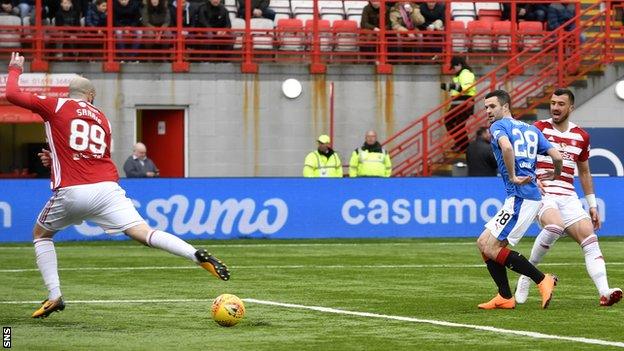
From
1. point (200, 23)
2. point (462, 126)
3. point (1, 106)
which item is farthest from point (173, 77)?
point (462, 126)

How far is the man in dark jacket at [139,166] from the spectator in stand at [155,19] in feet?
14.5

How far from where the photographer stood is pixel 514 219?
1312 centimetres

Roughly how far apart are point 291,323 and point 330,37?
63.5 ft

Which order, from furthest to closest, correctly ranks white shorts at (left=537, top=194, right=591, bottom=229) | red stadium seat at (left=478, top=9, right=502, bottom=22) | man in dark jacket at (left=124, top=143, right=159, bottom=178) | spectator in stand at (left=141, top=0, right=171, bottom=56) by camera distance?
red stadium seat at (left=478, top=9, right=502, bottom=22) < spectator in stand at (left=141, top=0, right=171, bottom=56) < man in dark jacket at (left=124, top=143, right=159, bottom=178) < white shorts at (left=537, top=194, right=591, bottom=229)

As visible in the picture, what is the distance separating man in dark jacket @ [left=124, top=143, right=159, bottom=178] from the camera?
1012 inches

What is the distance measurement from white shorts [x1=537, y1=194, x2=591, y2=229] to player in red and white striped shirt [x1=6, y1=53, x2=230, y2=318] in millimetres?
3816

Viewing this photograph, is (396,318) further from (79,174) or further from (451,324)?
(79,174)

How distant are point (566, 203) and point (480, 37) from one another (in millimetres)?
17960

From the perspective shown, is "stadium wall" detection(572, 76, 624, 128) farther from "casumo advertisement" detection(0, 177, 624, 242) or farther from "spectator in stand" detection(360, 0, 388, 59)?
"casumo advertisement" detection(0, 177, 624, 242)

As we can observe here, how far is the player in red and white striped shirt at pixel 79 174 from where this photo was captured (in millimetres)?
12234

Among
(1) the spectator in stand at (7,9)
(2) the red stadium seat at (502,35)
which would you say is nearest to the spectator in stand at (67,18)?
(1) the spectator in stand at (7,9)

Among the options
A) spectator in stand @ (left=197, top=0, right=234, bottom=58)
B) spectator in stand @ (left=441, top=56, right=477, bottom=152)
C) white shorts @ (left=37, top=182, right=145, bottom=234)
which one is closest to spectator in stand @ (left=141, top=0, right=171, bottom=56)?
spectator in stand @ (left=197, top=0, right=234, bottom=58)

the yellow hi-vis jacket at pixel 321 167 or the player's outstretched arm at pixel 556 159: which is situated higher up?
the player's outstretched arm at pixel 556 159

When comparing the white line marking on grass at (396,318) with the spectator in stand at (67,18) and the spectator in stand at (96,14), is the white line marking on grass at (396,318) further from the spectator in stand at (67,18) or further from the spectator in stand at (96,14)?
the spectator in stand at (96,14)
